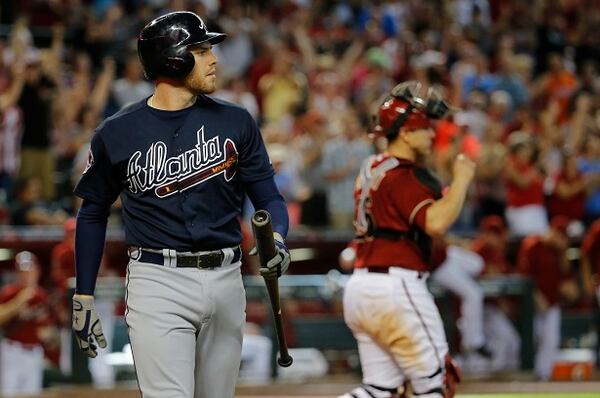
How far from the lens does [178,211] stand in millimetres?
4836

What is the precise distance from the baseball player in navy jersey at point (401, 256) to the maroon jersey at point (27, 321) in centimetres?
465

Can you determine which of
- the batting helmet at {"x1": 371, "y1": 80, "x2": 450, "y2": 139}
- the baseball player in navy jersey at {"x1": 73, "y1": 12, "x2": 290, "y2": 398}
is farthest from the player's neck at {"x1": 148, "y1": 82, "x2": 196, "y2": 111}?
the batting helmet at {"x1": 371, "y1": 80, "x2": 450, "y2": 139}

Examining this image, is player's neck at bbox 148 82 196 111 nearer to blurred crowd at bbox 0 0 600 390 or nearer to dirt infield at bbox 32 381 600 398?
dirt infield at bbox 32 381 600 398

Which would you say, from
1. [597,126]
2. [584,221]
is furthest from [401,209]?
[597,126]

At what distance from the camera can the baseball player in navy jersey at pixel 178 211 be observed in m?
4.77

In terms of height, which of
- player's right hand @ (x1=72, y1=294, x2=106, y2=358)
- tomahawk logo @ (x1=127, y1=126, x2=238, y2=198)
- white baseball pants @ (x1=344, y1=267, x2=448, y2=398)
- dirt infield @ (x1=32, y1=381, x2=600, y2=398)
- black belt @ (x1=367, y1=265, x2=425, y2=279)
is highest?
tomahawk logo @ (x1=127, y1=126, x2=238, y2=198)

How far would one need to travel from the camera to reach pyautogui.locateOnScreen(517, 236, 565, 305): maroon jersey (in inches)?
472

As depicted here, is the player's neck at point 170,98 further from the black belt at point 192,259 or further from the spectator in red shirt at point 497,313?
the spectator in red shirt at point 497,313

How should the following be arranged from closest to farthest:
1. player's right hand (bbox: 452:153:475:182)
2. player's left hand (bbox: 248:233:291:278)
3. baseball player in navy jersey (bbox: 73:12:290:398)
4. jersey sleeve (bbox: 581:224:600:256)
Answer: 1. player's left hand (bbox: 248:233:291:278)
2. baseball player in navy jersey (bbox: 73:12:290:398)
3. player's right hand (bbox: 452:153:475:182)
4. jersey sleeve (bbox: 581:224:600:256)

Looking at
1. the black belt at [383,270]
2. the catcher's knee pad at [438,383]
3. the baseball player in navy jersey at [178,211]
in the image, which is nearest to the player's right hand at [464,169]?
Answer: the black belt at [383,270]

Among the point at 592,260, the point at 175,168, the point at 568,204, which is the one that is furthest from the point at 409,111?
the point at 568,204

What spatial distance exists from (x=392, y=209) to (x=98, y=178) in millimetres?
1832

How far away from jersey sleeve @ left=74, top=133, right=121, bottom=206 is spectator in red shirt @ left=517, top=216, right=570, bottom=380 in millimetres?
7609

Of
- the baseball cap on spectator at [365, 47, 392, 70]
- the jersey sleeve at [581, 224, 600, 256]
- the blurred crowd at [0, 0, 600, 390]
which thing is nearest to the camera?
the jersey sleeve at [581, 224, 600, 256]
